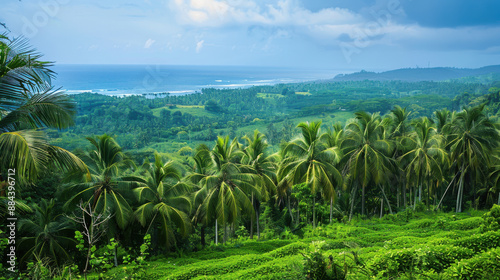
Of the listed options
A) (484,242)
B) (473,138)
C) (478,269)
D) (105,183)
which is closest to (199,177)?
(105,183)

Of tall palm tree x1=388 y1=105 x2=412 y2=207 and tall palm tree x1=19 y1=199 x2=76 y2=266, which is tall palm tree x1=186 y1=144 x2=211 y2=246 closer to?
tall palm tree x1=19 y1=199 x2=76 y2=266

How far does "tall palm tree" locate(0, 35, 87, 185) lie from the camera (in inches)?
227

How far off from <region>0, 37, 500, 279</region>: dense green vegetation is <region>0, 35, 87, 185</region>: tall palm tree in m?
0.03

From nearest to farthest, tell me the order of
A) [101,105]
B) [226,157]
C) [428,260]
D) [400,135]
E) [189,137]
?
[428,260], [226,157], [400,135], [189,137], [101,105]

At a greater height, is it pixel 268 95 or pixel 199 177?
pixel 268 95

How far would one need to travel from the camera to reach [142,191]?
1283cm

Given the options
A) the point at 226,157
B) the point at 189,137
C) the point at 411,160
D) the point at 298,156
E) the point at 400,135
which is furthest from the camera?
the point at 189,137

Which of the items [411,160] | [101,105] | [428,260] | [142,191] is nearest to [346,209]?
[411,160]

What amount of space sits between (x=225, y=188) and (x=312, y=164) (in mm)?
4960

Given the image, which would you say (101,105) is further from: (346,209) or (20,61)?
(20,61)

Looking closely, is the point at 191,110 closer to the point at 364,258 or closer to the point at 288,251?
the point at 288,251

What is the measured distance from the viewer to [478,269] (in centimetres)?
586

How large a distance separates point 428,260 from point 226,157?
10570 millimetres

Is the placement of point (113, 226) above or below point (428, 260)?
below
